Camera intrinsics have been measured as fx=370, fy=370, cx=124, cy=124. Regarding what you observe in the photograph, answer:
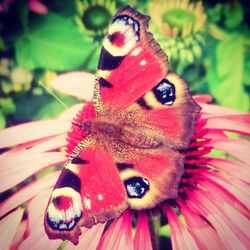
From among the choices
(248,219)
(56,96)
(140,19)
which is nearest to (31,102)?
(56,96)

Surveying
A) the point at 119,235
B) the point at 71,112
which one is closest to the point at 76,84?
the point at 71,112

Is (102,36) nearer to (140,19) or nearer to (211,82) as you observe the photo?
(140,19)

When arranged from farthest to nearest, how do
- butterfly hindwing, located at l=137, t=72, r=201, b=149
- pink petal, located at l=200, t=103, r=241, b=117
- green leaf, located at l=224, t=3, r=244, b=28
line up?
green leaf, located at l=224, t=3, r=244, b=28 → pink petal, located at l=200, t=103, r=241, b=117 → butterfly hindwing, located at l=137, t=72, r=201, b=149

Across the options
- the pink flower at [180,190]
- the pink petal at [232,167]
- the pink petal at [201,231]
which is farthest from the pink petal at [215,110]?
the pink petal at [201,231]

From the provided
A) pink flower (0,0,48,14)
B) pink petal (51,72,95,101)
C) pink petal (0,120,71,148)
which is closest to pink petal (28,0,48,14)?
pink flower (0,0,48,14)

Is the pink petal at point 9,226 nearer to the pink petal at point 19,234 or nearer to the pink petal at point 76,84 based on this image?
the pink petal at point 19,234

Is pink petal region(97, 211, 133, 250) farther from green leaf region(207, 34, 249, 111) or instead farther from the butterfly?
green leaf region(207, 34, 249, 111)
